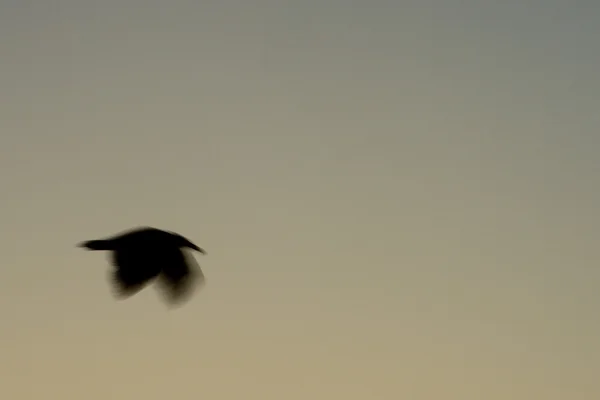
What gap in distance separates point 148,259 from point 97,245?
0.60 feet

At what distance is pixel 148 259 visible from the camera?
3.18m

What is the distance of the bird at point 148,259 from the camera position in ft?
10.4

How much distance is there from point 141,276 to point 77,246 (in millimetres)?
295

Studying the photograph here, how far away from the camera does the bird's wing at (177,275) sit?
10.7ft

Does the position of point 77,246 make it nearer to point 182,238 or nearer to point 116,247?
point 116,247

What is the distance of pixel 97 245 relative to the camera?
3162 millimetres

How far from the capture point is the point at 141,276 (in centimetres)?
322

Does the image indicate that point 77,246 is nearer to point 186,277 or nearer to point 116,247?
point 116,247

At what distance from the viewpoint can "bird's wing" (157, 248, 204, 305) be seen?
3252 mm

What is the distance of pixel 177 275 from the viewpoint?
331 cm

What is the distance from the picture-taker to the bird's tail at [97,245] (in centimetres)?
314

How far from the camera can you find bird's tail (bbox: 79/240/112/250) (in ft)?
10.3

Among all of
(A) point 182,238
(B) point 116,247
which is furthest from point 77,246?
(A) point 182,238

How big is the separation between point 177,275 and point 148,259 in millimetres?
170
